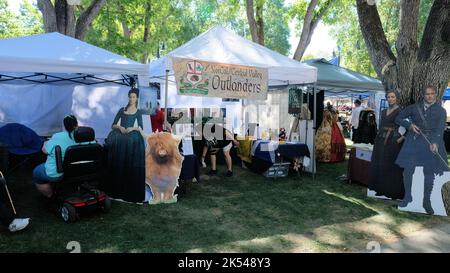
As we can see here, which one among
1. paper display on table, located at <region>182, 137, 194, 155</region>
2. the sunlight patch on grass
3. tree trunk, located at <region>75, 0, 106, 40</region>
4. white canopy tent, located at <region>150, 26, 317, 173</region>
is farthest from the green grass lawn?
tree trunk, located at <region>75, 0, 106, 40</region>

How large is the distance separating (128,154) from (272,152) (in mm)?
3101

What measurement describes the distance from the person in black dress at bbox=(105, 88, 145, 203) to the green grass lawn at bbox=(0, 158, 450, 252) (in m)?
0.25

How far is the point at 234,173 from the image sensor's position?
7.49m

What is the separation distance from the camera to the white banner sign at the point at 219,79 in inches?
218

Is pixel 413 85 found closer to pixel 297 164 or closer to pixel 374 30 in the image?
pixel 374 30

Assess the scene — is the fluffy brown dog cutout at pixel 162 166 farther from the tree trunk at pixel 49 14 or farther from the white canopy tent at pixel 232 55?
the tree trunk at pixel 49 14

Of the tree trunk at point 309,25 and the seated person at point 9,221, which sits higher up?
the tree trunk at point 309,25

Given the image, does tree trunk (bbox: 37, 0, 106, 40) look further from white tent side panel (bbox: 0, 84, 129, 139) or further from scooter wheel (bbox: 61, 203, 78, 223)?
scooter wheel (bbox: 61, 203, 78, 223)

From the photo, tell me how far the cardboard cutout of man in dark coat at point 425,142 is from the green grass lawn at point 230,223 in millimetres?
503

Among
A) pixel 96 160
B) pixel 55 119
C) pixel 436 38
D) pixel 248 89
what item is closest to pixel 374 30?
pixel 436 38

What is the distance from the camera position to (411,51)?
5.48 meters

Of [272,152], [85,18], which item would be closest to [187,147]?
[272,152]

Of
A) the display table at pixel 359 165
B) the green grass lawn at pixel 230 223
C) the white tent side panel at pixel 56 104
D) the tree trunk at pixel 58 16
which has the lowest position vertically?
the green grass lawn at pixel 230 223

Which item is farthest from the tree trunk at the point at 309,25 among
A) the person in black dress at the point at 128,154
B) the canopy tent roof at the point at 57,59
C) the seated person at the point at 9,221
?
the seated person at the point at 9,221
